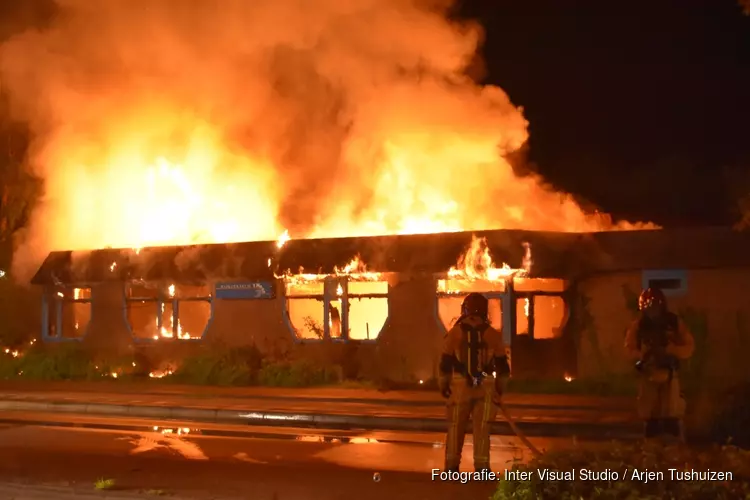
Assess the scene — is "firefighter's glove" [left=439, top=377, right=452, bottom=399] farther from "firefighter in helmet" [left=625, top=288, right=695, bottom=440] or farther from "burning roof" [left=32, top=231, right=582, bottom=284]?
"burning roof" [left=32, top=231, right=582, bottom=284]

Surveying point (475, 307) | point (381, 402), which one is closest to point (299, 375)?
point (381, 402)

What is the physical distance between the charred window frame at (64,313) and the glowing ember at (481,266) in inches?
384

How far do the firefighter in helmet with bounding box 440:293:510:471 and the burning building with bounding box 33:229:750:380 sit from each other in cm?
853

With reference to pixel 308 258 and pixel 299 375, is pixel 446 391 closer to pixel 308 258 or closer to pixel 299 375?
pixel 299 375

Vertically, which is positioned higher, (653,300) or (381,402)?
(653,300)

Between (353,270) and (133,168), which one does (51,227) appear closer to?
(133,168)

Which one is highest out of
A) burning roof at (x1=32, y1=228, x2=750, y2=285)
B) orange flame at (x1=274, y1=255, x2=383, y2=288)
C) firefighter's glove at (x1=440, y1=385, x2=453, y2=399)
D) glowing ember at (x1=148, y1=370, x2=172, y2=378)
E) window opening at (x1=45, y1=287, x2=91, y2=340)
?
burning roof at (x1=32, y1=228, x2=750, y2=285)

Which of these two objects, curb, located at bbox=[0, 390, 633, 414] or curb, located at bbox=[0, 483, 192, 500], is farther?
curb, located at bbox=[0, 390, 633, 414]

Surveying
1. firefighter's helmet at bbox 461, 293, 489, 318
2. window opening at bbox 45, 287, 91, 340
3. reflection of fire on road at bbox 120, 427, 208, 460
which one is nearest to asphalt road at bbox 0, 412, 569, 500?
reflection of fire on road at bbox 120, 427, 208, 460

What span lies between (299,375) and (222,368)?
1835 mm

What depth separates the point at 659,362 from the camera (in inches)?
320

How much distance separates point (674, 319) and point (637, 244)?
28.4 ft

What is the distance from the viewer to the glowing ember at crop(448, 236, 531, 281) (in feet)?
54.6

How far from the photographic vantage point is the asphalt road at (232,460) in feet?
26.7
